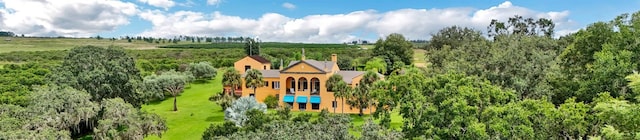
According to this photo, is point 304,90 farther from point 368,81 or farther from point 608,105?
point 608,105

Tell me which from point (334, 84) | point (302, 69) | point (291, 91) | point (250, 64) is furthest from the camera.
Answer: point (250, 64)

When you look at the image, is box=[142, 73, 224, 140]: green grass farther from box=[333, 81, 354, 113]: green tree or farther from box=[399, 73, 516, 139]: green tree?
box=[399, 73, 516, 139]: green tree

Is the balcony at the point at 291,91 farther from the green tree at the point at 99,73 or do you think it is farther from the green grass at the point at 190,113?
the green tree at the point at 99,73

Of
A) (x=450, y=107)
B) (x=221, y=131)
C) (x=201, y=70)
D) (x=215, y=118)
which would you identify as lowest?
(x=215, y=118)

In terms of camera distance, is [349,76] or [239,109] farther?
[349,76]

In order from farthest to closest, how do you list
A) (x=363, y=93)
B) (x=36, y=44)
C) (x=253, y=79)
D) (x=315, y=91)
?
1. (x=36, y=44)
2. (x=315, y=91)
3. (x=253, y=79)
4. (x=363, y=93)

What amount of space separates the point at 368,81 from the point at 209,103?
18.8 m

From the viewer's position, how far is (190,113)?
4691 centimetres

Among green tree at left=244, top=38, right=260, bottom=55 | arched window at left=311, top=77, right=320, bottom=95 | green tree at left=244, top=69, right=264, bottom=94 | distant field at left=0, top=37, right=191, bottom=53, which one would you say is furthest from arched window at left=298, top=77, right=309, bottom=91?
distant field at left=0, top=37, right=191, bottom=53

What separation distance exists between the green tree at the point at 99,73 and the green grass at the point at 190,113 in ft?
15.1

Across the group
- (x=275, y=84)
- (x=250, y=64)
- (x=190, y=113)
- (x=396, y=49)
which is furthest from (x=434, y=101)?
(x=396, y=49)

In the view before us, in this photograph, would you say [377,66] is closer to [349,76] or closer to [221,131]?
[349,76]

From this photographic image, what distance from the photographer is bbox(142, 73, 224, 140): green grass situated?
123ft

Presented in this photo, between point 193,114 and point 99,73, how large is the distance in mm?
12364
